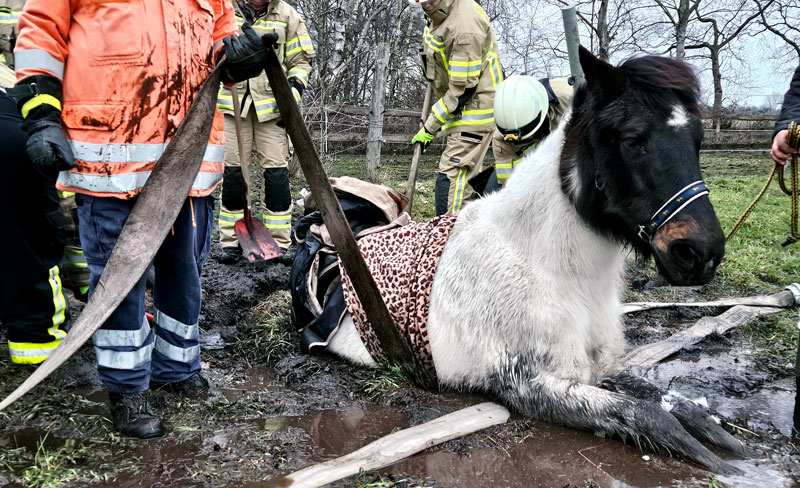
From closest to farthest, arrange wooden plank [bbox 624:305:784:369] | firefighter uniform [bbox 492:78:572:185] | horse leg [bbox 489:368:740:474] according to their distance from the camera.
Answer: horse leg [bbox 489:368:740:474], wooden plank [bbox 624:305:784:369], firefighter uniform [bbox 492:78:572:185]

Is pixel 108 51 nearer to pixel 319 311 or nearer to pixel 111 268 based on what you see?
pixel 111 268

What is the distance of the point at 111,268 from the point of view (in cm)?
248

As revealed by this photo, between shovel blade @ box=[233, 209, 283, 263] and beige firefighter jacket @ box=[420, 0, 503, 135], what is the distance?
2.00m

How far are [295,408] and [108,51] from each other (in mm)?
1923

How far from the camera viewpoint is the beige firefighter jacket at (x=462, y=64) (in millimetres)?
5895

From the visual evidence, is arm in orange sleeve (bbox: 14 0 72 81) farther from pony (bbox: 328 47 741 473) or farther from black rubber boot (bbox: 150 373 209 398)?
pony (bbox: 328 47 741 473)

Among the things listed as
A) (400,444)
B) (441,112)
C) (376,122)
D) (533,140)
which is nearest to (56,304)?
(400,444)

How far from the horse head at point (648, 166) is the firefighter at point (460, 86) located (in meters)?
3.31

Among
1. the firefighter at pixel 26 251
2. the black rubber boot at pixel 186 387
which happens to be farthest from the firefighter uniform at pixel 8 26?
the black rubber boot at pixel 186 387

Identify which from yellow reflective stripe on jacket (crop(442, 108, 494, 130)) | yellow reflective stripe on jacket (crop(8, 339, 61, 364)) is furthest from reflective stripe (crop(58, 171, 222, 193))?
yellow reflective stripe on jacket (crop(442, 108, 494, 130))

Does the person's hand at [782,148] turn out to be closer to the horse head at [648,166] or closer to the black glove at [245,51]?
the horse head at [648,166]

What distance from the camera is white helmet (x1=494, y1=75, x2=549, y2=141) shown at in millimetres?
4641

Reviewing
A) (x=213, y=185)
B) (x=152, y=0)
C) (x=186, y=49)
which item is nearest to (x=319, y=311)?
(x=213, y=185)

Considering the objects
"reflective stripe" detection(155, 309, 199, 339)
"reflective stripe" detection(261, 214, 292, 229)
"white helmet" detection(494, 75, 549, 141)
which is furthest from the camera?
"reflective stripe" detection(261, 214, 292, 229)
